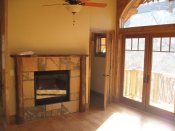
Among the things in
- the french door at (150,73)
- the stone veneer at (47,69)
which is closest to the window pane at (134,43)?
the french door at (150,73)

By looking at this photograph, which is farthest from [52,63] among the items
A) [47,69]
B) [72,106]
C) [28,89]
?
[72,106]

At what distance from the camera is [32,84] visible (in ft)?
15.1

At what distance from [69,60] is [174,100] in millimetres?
2733

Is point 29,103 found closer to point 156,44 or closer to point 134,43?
point 134,43

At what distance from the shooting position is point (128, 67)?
5.95 meters

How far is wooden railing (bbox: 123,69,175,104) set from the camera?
4969mm

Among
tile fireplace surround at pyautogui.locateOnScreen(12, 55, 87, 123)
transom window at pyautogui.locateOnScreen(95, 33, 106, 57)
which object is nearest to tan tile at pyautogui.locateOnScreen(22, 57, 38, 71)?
tile fireplace surround at pyautogui.locateOnScreen(12, 55, 87, 123)

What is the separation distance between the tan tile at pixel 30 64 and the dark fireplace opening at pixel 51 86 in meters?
0.17

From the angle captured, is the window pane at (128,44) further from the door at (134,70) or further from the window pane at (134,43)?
the window pane at (134,43)

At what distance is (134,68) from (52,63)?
95.9 inches

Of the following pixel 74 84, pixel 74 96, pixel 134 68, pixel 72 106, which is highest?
pixel 134 68

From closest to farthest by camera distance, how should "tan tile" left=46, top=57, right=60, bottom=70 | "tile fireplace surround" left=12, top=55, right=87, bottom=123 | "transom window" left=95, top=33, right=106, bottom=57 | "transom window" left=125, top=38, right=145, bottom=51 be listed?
"tile fireplace surround" left=12, top=55, right=87, bottom=123
"tan tile" left=46, top=57, right=60, bottom=70
"transom window" left=125, top=38, right=145, bottom=51
"transom window" left=95, top=33, right=106, bottom=57

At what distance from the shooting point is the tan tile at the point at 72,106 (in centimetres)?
514

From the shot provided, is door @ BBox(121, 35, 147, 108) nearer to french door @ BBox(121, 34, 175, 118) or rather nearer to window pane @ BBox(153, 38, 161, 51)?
french door @ BBox(121, 34, 175, 118)
